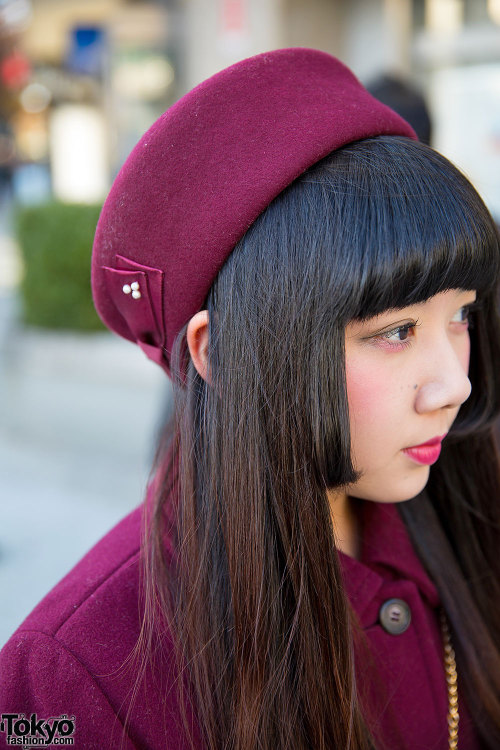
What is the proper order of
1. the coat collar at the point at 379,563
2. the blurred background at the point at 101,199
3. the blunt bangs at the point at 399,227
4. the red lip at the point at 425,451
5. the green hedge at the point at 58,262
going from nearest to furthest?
the blunt bangs at the point at 399,227, the red lip at the point at 425,451, the coat collar at the point at 379,563, the blurred background at the point at 101,199, the green hedge at the point at 58,262

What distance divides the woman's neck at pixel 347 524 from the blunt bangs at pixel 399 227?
1.55 ft

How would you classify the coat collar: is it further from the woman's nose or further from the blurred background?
the blurred background

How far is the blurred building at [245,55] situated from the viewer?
6.11m

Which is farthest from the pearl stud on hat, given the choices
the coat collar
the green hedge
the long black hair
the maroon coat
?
the green hedge

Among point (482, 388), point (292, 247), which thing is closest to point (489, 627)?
point (482, 388)

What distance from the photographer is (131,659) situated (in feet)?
3.68

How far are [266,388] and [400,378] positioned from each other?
0.21 m

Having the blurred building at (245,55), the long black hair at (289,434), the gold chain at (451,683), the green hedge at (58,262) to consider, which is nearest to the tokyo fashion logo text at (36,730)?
the long black hair at (289,434)

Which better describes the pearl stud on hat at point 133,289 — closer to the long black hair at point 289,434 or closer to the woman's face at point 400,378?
the long black hair at point 289,434

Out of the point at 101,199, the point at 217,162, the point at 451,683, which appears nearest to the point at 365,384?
the point at 217,162

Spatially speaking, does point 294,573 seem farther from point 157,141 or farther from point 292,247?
point 157,141

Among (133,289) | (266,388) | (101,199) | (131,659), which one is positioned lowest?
(131,659)

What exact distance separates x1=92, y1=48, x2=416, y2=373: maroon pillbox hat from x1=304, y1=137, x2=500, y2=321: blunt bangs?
6cm

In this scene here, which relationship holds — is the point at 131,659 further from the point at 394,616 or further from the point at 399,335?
the point at 399,335
